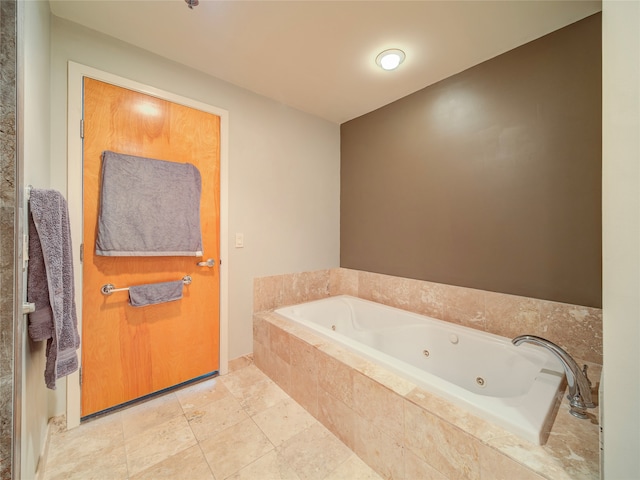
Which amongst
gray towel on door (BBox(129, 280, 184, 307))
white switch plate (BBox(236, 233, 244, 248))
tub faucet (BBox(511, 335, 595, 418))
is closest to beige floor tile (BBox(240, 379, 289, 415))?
gray towel on door (BBox(129, 280, 184, 307))

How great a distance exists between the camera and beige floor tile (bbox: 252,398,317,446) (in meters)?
1.52

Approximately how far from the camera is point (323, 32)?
1601 mm

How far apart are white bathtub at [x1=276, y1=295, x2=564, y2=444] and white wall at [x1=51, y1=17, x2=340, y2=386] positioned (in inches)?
18.8

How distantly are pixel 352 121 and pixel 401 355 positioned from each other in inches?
92.8

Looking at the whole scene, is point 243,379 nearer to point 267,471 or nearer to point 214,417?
point 214,417

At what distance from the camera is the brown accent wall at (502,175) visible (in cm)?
149

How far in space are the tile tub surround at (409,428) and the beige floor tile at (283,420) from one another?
0.05 m

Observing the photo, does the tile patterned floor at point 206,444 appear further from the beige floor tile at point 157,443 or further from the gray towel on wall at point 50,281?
the gray towel on wall at point 50,281

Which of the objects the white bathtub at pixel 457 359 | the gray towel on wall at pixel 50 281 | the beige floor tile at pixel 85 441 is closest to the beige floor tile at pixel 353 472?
the white bathtub at pixel 457 359

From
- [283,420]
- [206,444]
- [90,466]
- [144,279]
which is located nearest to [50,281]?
[144,279]

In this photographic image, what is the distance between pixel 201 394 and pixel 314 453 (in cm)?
96

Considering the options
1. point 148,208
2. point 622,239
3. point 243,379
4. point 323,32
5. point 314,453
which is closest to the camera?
point 622,239

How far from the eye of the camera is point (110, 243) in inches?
63.5

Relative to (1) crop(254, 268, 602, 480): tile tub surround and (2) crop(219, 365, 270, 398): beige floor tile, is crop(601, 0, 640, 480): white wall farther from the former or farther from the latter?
(2) crop(219, 365, 270, 398): beige floor tile
